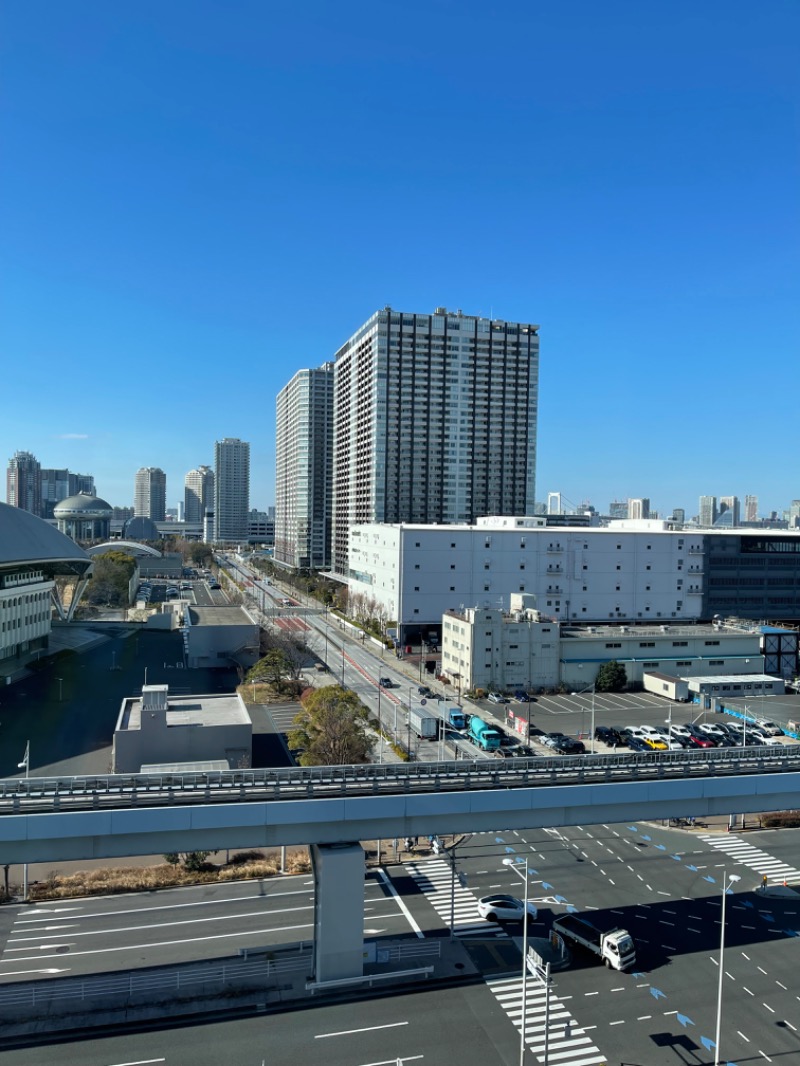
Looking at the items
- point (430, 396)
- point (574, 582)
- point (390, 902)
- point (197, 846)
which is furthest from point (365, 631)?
point (197, 846)

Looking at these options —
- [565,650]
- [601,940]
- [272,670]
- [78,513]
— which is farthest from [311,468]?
[601,940]

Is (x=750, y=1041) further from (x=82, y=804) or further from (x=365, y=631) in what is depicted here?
(x=365, y=631)

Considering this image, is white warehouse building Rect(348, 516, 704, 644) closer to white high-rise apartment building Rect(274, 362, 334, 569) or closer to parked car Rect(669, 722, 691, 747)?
parked car Rect(669, 722, 691, 747)

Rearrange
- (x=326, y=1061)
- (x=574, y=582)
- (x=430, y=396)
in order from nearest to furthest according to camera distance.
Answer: (x=326, y=1061), (x=574, y=582), (x=430, y=396)

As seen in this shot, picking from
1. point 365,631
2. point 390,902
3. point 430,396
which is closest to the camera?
point 390,902

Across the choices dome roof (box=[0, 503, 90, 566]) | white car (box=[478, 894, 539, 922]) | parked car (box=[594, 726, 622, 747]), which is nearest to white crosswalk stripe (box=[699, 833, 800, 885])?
white car (box=[478, 894, 539, 922])

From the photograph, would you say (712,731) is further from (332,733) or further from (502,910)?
(502,910)
